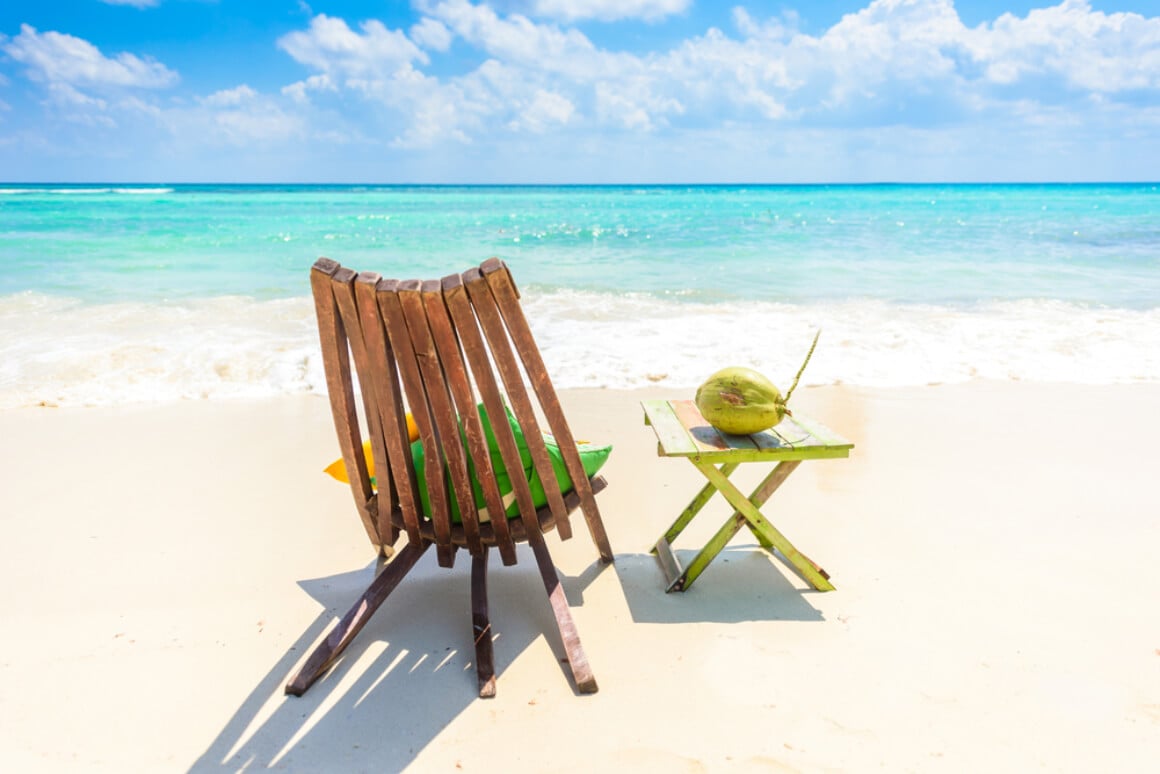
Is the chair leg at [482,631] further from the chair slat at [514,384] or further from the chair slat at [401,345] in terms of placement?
the chair slat at [401,345]

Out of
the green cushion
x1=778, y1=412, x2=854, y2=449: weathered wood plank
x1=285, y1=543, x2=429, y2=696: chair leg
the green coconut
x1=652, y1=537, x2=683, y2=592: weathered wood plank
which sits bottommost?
x1=652, y1=537, x2=683, y2=592: weathered wood plank

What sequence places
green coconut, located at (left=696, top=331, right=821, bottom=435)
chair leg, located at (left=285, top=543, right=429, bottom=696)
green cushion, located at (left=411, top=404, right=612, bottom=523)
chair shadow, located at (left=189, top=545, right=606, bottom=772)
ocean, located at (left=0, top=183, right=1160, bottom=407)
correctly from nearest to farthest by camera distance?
chair shadow, located at (left=189, top=545, right=606, bottom=772) < chair leg, located at (left=285, top=543, right=429, bottom=696) < green cushion, located at (left=411, top=404, right=612, bottom=523) < green coconut, located at (left=696, top=331, right=821, bottom=435) < ocean, located at (left=0, top=183, right=1160, bottom=407)

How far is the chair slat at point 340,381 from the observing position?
2482mm

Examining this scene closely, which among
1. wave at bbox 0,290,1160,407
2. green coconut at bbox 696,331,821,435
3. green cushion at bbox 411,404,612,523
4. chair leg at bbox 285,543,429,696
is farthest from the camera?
wave at bbox 0,290,1160,407

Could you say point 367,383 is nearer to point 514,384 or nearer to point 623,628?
point 514,384

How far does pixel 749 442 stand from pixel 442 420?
45.1 inches

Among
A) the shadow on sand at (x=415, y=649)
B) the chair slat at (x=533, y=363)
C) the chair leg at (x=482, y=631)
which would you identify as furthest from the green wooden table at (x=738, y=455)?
the chair leg at (x=482, y=631)

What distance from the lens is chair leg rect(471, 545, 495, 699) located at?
255 cm

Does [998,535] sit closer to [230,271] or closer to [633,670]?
[633,670]

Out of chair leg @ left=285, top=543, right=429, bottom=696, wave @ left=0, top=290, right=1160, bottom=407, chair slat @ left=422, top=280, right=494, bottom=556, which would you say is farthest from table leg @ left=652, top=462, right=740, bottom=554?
wave @ left=0, top=290, right=1160, bottom=407

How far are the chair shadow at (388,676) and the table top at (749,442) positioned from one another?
0.74 metres

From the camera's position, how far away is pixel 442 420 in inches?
101

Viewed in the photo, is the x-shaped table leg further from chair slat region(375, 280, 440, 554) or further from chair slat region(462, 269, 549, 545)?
chair slat region(375, 280, 440, 554)

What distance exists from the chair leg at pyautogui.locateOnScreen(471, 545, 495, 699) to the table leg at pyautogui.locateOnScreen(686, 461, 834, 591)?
0.89 metres
